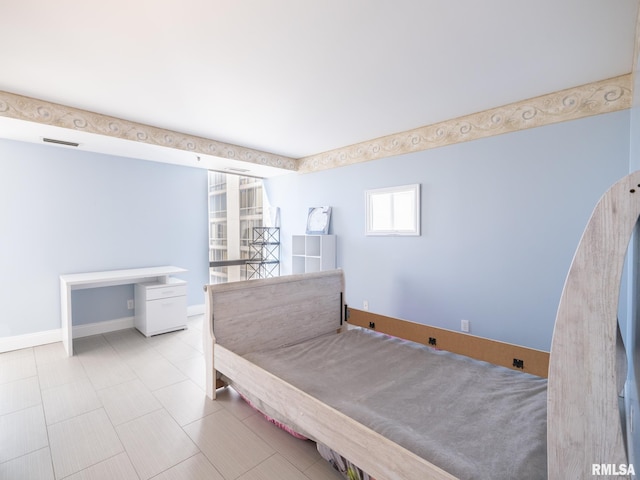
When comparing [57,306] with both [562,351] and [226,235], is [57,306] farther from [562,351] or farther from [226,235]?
[562,351]

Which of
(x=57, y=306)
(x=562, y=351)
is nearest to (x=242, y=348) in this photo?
(x=562, y=351)

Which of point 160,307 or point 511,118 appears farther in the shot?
point 160,307

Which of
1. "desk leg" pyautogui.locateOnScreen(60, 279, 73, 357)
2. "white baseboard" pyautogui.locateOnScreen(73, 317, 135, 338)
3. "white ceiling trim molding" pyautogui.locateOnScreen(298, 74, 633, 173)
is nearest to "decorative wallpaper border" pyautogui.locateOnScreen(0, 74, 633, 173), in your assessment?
"white ceiling trim molding" pyautogui.locateOnScreen(298, 74, 633, 173)

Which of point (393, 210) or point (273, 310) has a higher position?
point (393, 210)

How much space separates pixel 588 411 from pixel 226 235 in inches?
189

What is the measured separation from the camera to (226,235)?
16.3ft

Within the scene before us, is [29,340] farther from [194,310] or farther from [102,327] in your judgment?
[194,310]

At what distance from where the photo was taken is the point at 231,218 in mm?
5051

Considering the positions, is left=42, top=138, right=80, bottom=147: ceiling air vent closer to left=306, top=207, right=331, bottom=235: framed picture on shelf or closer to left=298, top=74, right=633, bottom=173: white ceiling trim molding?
left=306, top=207, right=331, bottom=235: framed picture on shelf

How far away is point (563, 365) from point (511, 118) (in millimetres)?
2671

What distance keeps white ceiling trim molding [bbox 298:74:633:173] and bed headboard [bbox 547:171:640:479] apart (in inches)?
92.2

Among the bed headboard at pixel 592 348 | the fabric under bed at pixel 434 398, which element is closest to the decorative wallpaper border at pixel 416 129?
the fabric under bed at pixel 434 398

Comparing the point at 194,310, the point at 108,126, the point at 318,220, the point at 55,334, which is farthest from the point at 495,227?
the point at 55,334

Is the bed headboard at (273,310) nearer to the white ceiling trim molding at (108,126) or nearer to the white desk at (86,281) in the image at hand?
the white desk at (86,281)
